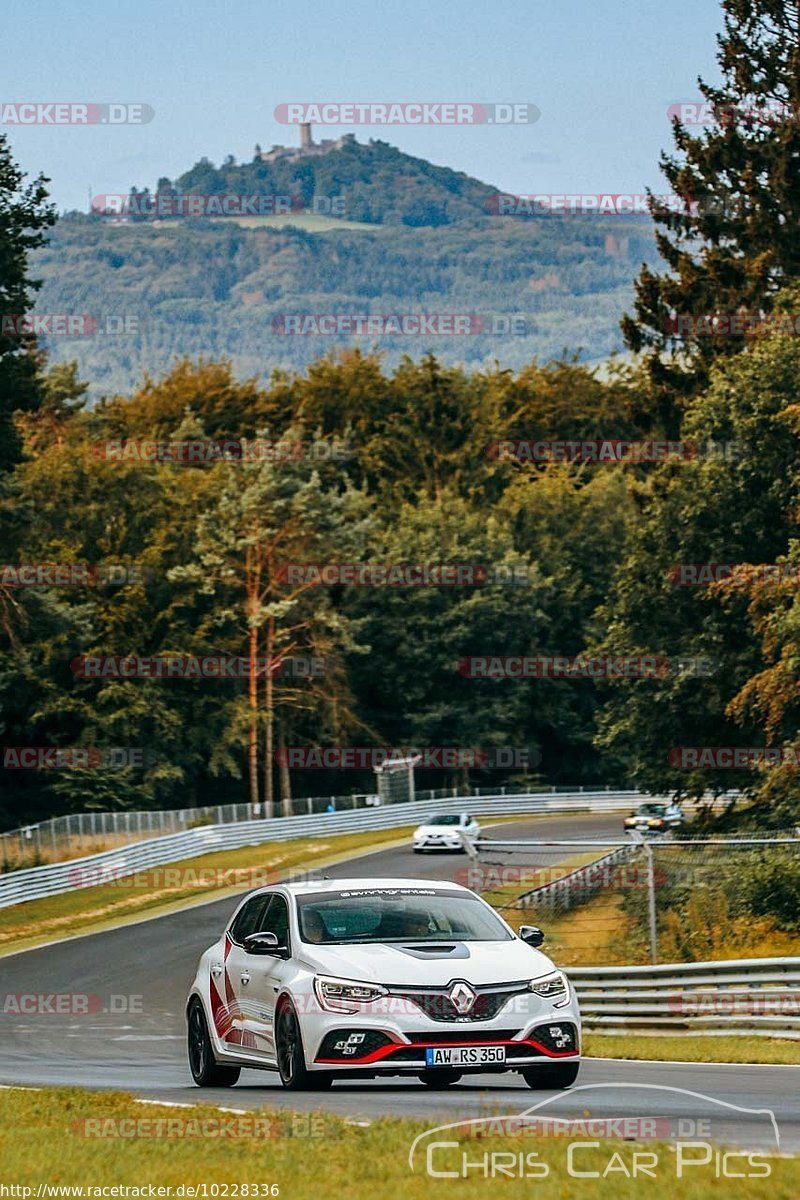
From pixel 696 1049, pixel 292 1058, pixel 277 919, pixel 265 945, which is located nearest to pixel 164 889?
pixel 696 1049

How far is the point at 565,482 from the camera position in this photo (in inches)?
4082

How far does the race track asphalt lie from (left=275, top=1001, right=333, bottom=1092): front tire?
12 centimetres

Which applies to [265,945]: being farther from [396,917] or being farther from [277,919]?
[396,917]

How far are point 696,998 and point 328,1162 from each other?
12315mm

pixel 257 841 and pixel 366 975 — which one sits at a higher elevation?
pixel 366 975

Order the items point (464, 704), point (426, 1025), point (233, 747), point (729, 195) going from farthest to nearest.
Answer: point (464, 704) < point (233, 747) < point (729, 195) < point (426, 1025)

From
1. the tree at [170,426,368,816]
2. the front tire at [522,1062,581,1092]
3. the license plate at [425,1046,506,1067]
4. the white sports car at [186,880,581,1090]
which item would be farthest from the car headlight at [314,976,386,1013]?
the tree at [170,426,368,816]

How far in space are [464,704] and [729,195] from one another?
131 feet

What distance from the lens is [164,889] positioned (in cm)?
5278

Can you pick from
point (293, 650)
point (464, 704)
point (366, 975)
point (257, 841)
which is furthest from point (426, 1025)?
point (464, 704)

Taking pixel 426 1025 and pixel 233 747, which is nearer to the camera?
pixel 426 1025

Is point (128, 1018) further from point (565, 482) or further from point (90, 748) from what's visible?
point (565, 482)

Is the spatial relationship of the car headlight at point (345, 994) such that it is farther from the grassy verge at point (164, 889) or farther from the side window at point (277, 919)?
the grassy verge at point (164, 889)

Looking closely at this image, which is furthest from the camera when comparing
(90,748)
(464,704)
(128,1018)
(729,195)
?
(464,704)
